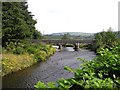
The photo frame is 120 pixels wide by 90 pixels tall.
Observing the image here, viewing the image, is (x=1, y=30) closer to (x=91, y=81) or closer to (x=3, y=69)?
(x=3, y=69)

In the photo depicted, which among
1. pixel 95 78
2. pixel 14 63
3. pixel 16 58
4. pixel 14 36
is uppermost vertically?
pixel 14 36

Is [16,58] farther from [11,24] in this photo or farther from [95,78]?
[95,78]

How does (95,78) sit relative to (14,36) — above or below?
below

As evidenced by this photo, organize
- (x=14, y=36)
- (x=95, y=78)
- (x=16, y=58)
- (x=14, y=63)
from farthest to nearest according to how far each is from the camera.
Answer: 1. (x=14, y=36)
2. (x=16, y=58)
3. (x=14, y=63)
4. (x=95, y=78)

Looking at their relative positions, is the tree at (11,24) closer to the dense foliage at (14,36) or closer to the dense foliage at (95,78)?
the dense foliage at (14,36)

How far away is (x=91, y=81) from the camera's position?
16.9 ft

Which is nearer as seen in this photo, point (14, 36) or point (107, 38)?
point (14, 36)

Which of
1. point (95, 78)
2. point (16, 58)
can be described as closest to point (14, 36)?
point (16, 58)

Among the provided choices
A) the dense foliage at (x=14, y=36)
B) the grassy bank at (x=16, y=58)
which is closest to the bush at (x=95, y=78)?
the grassy bank at (x=16, y=58)

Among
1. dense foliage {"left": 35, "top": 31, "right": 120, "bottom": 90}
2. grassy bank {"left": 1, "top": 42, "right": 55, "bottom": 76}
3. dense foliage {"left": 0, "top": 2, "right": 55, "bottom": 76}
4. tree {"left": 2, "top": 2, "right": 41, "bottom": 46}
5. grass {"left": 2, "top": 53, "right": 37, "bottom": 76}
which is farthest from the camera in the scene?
tree {"left": 2, "top": 2, "right": 41, "bottom": 46}

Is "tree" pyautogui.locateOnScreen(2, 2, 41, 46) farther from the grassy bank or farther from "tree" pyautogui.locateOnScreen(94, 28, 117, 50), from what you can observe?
"tree" pyautogui.locateOnScreen(94, 28, 117, 50)

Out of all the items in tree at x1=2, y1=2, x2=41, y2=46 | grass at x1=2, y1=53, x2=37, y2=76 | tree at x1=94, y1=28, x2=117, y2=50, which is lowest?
grass at x1=2, y1=53, x2=37, y2=76

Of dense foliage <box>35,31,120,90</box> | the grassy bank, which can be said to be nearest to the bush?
dense foliage <box>35,31,120,90</box>

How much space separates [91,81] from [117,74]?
198 cm
